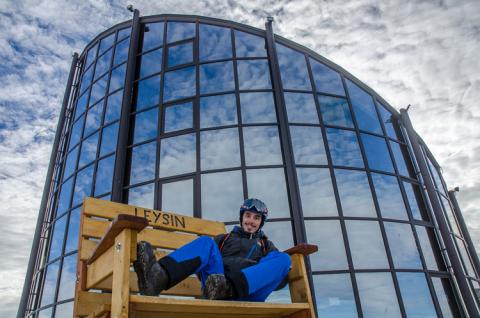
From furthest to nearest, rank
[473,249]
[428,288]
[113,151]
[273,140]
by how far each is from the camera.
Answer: [473,249]
[113,151]
[273,140]
[428,288]

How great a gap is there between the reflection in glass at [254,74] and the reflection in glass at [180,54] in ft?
4.02

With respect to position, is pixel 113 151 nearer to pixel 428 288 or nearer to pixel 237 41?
pixel 237 41

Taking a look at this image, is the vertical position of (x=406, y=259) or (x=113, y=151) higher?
(x=113, y=151)

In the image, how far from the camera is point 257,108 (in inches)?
284

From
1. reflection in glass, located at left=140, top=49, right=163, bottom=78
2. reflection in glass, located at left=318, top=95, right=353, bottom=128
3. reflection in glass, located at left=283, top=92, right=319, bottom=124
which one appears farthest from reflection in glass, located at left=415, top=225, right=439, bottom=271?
reflection in glass, located at left=140, top=49, right=163, bottom=78

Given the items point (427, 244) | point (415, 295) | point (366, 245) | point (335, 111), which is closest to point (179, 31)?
point (335, 111)

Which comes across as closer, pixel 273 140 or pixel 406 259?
pixel 406 259

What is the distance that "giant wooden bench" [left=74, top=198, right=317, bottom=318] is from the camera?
169 cm

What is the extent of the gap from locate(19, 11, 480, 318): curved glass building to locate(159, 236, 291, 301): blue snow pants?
11.4ft

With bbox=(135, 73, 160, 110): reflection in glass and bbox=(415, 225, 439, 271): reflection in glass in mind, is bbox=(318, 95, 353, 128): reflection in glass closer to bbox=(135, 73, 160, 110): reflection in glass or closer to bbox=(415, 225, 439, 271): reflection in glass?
bbox=(415, 225, 439, 271): reflection in glass

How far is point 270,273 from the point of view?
2.32m

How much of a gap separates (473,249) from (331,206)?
266 inches

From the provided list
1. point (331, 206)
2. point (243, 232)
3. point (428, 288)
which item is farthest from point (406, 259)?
point (243, 232)

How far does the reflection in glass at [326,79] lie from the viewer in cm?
787
